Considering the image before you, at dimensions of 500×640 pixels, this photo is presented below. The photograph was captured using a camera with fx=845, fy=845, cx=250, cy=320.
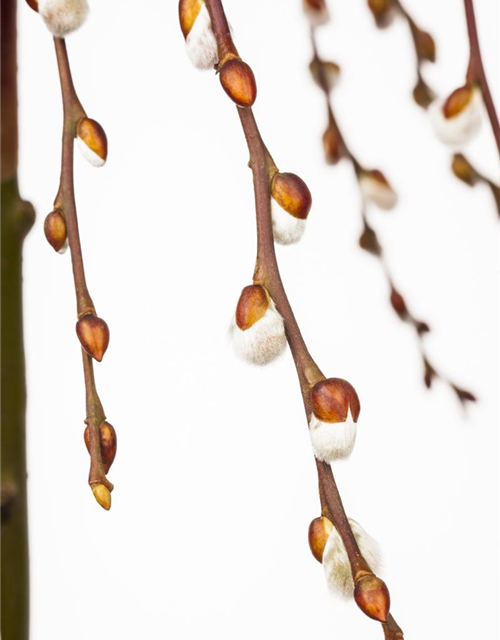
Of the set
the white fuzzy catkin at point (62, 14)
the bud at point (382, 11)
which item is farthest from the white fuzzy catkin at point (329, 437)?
the bud at point (382, 11)

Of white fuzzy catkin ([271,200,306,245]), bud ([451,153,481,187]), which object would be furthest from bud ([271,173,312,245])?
bud ([451,153,481,187])

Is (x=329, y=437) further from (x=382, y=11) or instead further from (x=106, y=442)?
(x=382, y=11)

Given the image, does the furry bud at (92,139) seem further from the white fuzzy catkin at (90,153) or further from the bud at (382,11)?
the bud at (382,11)

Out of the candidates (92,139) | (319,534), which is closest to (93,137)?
(92,139)

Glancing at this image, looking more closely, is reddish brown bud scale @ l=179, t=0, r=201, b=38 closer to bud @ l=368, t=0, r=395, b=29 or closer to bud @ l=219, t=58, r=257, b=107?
bud @ l=219, t=58, r=257, b=107

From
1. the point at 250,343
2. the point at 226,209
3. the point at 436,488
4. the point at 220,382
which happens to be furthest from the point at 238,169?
→ the point at 250,343
